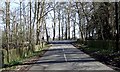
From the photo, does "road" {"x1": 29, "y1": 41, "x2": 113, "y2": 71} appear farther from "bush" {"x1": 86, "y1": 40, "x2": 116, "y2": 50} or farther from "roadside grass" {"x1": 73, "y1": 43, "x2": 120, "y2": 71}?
"bush" {"x1": 86, "y1": 40, "x2": 116, "y2": 50}

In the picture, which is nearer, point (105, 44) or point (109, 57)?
point (109, 57)

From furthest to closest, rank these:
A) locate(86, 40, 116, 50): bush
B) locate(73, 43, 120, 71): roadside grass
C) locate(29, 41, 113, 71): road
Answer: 1. locate(86, 40, 116, 50): bush
2. locate(73, 43, 120, 71): roadside grass
3. locate(29, 41, 113, 71): road

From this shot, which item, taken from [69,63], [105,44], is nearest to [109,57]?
[69,63]

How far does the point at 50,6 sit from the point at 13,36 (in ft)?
62.8

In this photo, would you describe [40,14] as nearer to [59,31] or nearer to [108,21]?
[108,21]

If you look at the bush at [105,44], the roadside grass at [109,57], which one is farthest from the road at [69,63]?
the bush at [105,44]

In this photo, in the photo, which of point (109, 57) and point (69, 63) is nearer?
point (69, 63)

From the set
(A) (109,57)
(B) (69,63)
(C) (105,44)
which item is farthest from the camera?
(C) (105,44)

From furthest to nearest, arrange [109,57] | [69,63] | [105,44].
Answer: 1. [105,44]
2. [109,57]
3. [69,63]

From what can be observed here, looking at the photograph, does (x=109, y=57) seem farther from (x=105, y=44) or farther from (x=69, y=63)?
(x=105, y=44)

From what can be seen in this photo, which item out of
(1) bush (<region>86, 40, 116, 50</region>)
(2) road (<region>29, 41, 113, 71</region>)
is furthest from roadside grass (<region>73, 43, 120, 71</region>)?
(1) bush (<region>86, 40, 116, 50</region>)

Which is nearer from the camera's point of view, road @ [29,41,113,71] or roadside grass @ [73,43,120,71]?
road @ [29,41,113,71]

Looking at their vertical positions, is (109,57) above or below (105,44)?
below

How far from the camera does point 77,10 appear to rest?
3017 inches
